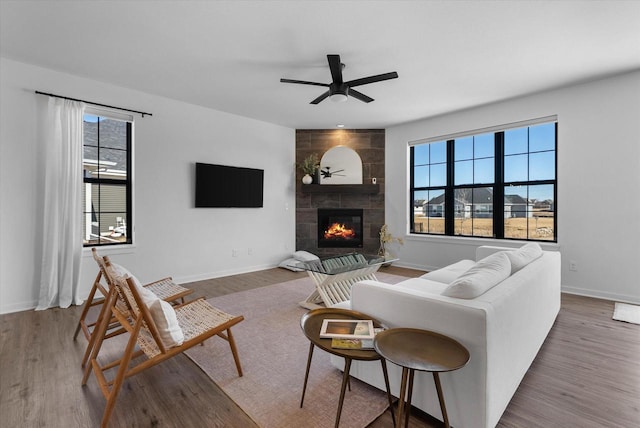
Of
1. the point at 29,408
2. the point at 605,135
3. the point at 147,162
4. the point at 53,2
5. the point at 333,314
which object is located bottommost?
the point at 29,408

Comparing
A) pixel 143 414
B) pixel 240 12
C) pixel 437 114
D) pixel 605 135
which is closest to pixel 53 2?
pixel 240 12

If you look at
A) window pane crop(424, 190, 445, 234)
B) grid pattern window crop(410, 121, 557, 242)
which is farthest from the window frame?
window pane crop(424, 190, 445, 234)

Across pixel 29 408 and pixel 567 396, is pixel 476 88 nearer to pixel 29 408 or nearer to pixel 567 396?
pixel 567 396

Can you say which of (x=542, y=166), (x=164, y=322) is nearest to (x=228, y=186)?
(x=164, y=322)

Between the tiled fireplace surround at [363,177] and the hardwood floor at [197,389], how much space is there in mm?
3457

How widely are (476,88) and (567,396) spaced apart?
3.48m

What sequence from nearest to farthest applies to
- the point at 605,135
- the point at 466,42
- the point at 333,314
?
the point at 333,314 < the point at 466,42 < the point at 605,135

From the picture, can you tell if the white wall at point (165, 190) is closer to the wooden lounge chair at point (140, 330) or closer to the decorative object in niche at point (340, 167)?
the decorative object in niche at point (340, 167)

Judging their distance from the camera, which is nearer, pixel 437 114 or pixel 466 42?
pixel 466 42

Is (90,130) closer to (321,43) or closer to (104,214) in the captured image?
(104,214)

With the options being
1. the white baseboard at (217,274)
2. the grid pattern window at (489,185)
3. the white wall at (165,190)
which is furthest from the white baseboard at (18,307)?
the grid pattern window at (489,185)

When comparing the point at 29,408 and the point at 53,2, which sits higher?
the point at 53,2

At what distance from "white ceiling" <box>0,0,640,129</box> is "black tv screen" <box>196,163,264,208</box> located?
115 cm

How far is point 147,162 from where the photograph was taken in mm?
4051
